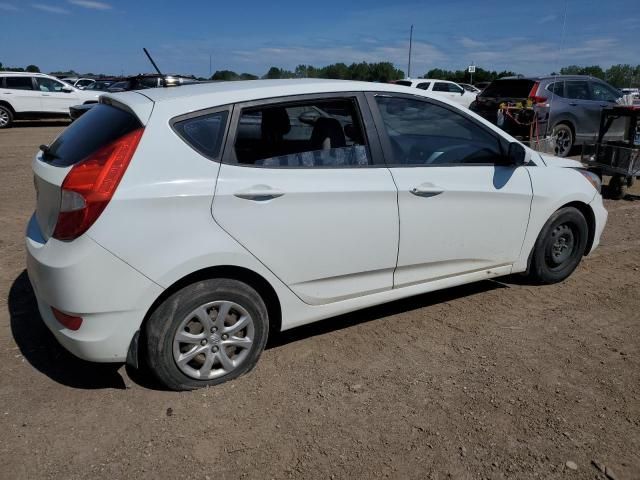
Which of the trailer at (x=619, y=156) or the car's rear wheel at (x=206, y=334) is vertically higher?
the trailer at (x=619, y=156)

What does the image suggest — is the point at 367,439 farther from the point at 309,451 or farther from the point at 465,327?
the point at 465,327

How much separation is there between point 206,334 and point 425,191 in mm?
1652

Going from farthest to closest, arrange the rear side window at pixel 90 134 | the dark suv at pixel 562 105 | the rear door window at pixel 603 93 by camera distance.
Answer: the rear door window at pixel 603 93, the dark suv at pixel 562 105, the rear side window at pixel 90 134

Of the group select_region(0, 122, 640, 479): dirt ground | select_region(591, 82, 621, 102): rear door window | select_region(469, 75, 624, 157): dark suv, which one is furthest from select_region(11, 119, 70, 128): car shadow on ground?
select_region(0, 122, 640, 479): dirt ground

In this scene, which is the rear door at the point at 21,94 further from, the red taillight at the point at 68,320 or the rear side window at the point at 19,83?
the red taillight at the point at 68,320

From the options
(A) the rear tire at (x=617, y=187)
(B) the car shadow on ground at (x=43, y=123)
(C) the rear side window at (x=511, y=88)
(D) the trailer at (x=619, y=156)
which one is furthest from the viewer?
(B) the car shadow on ground at (x=43, y=123)

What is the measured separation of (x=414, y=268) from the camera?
368 cm

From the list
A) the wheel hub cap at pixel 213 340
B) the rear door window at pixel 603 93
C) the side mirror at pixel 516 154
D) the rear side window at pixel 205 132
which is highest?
the rear door window at pixel 603 93

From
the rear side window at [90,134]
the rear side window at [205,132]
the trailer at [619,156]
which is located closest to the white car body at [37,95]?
the trailer at [619,156]

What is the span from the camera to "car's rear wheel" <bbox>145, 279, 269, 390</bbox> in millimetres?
2840

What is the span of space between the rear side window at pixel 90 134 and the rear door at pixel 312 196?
563 mm

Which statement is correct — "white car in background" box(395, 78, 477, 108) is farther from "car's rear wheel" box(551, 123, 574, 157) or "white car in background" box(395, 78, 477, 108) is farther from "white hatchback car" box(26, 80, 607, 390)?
"white hatchback car" box(26, 80, 607, 390)

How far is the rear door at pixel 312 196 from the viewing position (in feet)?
9.70

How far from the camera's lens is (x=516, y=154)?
156 inches
